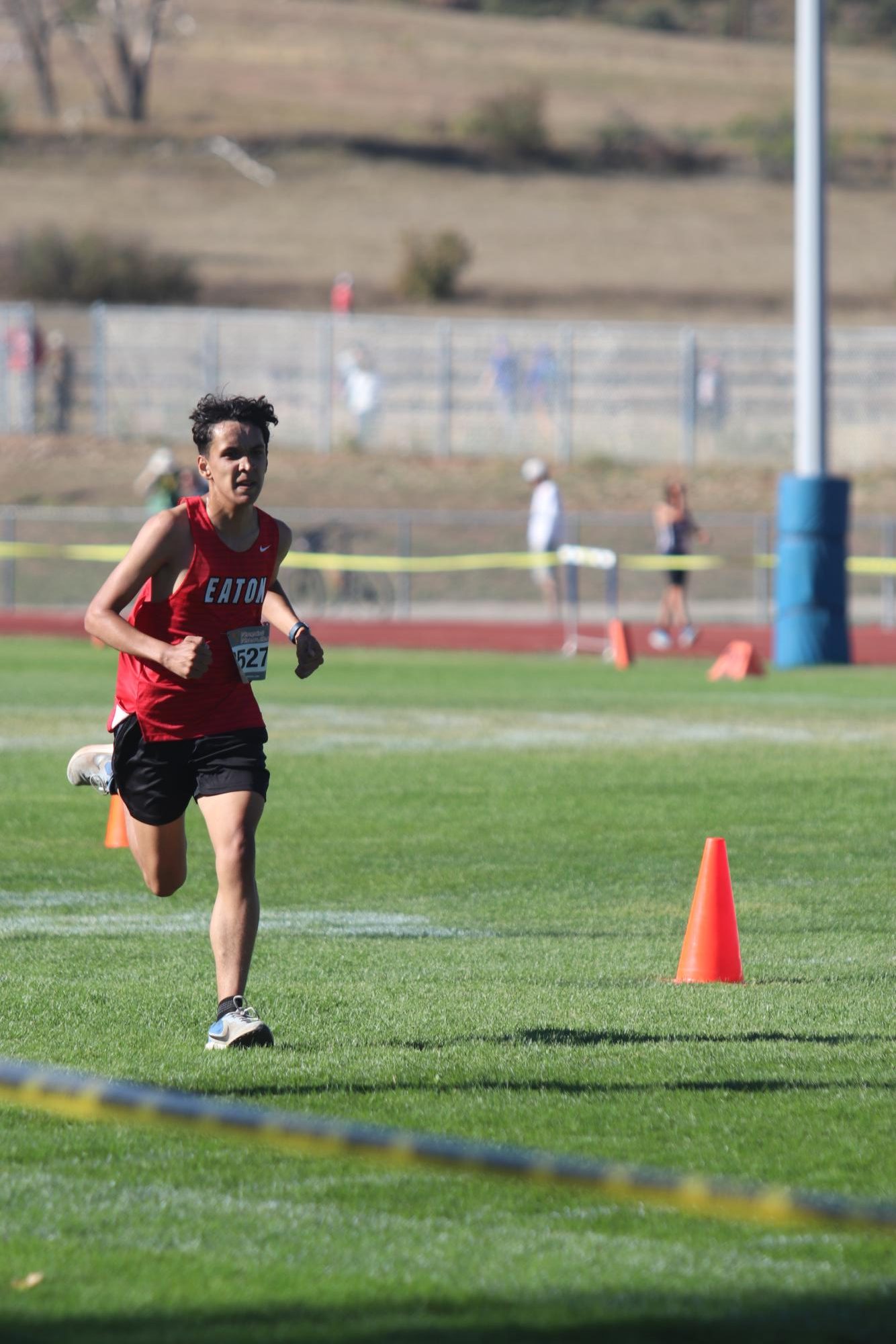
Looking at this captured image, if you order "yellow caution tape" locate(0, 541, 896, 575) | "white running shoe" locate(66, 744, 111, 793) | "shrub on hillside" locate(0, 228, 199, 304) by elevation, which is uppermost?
"shrub on hillside" locate(0, 228, 199, 304)

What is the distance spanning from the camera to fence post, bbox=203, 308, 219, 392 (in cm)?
4444

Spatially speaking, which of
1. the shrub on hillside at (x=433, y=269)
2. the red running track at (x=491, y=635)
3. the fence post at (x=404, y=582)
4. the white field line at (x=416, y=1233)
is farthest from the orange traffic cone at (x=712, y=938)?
the shrub on hillside at (x=433, y=269)

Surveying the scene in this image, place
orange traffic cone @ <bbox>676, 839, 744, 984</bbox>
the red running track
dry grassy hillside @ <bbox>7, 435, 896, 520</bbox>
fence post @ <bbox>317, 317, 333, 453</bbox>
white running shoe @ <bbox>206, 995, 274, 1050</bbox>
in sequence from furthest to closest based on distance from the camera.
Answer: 1. fence post @ <bbox>317, 317, 333, 453</bbox>
2. dry grassy hillside @ <bbox>7, 435, 896, 520</bbox>
3. the red running track
4. orange traffic cone @ <bbox>676, 839, 744, 984</bbox>
5. white running shoe @ <bbox>206, 995, 274, 1050</bbox>

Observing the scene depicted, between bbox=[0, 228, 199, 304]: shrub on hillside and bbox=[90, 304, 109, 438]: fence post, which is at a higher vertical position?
bbox=[0, 228, 199, 304]: shrub on hillside

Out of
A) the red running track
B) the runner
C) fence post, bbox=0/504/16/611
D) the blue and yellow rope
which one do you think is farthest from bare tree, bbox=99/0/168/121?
the blue and yellow rope

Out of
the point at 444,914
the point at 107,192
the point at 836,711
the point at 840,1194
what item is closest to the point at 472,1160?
the point at 840,1194

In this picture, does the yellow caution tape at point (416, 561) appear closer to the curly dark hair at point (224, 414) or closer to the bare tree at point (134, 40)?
the curly dark hair at point (224, 414)

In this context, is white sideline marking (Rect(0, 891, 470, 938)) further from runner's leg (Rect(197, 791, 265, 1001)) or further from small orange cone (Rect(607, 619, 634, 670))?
small orange cone (Rect(607, 619, 634, 670))

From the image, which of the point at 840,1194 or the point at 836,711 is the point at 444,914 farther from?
the point at 836,711

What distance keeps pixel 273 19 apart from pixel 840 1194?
3983 inches

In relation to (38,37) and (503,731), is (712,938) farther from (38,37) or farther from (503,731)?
(38,37)

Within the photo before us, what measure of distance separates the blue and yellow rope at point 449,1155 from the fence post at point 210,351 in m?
39.1

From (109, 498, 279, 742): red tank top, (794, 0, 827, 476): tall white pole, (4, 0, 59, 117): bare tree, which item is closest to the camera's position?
(109, 498, 279, 742): red tank top

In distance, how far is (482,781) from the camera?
14.4m
